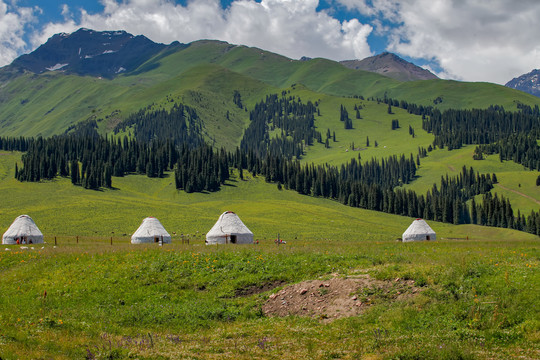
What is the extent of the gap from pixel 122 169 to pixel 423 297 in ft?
612

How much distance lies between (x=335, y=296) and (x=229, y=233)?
3748cm

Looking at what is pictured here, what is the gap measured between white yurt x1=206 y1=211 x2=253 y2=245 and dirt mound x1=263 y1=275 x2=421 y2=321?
3518cm

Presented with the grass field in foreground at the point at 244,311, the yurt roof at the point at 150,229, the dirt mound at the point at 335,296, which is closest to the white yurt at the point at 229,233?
the yurt roof at the point at 150,229

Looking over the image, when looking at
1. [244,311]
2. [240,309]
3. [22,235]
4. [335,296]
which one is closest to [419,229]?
[335,296]

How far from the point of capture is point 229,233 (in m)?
57.1

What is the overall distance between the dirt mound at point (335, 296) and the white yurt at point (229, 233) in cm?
3518

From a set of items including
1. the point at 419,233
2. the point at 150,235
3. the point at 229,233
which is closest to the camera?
the point at 229,233

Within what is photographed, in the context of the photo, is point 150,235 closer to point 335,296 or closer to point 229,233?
point 229,233

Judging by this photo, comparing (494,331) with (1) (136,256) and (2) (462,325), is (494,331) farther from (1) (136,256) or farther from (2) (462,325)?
(1) (136,256)

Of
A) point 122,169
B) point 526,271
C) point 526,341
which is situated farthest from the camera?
point 122,169

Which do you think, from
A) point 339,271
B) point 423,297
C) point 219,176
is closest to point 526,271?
point 423,297

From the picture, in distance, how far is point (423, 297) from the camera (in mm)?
18516

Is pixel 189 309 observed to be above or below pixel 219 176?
below

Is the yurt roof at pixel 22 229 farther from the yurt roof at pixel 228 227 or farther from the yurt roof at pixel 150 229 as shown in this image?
the yurt roof at pixel 228 227
